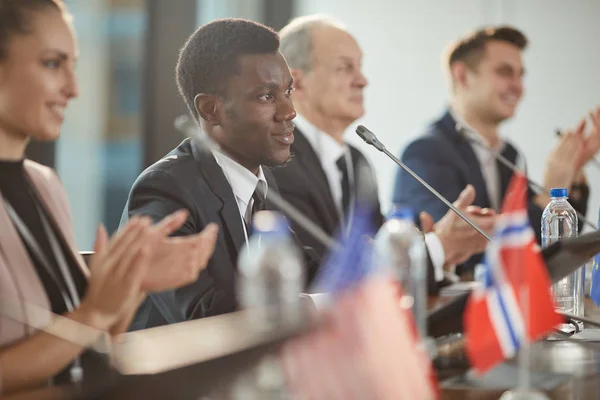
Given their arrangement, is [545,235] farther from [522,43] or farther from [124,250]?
[124,250]

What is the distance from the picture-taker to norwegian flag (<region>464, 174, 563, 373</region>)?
1277mm

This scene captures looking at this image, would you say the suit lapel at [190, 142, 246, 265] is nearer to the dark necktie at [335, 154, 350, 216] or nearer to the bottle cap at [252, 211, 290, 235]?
the bottle cap at [252, 211, 290, 235]

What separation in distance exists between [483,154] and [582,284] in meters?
1.52

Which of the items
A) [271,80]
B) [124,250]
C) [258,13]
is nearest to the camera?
[124,250]

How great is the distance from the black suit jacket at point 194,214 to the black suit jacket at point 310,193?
0.45 metres

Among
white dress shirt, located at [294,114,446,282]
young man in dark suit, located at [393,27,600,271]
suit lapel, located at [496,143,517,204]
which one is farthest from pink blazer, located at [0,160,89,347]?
suit lapel, located at [496,143,517,204]

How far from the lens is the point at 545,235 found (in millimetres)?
3174

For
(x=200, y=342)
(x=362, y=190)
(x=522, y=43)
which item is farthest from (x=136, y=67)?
(x=200, y=342)

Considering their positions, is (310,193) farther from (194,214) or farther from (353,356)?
(353,356)

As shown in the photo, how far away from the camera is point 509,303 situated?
1.29 meters

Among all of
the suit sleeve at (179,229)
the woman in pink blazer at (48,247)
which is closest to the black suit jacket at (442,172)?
the suit sleeve at (179,229)

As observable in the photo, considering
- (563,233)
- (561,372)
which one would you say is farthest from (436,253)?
(561,372)

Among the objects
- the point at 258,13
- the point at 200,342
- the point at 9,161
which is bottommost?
the point at 200,342

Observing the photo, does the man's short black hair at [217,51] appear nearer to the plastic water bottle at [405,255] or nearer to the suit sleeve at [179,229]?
the suit sleeve at [179,229]
